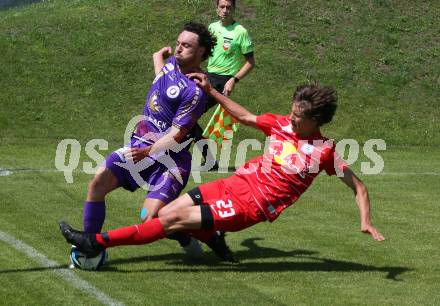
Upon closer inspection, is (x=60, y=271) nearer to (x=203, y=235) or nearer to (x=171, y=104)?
(x=203, y=235)

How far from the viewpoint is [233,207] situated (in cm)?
861

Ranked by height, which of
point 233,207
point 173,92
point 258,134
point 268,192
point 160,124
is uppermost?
point 173,92

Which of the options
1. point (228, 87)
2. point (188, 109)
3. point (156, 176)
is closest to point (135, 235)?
point (156, 176)

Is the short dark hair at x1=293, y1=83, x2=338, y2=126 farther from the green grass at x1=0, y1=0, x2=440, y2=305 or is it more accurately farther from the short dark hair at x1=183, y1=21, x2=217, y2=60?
the green grass at x1=0, y1=0, x2=440, y2=305

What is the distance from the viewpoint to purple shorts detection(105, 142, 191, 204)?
9.11 meters

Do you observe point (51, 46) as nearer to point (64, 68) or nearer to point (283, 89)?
point (64, 68)

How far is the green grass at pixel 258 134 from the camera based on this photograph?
8.48 meters

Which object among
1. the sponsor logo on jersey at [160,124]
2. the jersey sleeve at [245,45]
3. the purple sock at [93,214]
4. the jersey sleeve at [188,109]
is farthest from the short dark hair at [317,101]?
the jersey sleeve at [245,45]

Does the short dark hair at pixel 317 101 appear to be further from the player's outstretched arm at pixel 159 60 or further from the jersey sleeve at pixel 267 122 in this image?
the player's outstretched arm at pixel 159 60

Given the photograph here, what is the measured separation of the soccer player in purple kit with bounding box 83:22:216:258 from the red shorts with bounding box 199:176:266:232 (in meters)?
0.62

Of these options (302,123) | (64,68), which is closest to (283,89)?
(64,68)

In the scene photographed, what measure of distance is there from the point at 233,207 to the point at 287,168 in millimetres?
573

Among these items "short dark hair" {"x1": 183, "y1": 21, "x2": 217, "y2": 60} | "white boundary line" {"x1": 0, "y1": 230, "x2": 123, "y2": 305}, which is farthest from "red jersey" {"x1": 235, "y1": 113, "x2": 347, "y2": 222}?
"white boundary line" {"x1": 0, "y1": 230, "x2": 123, "y2": 305}

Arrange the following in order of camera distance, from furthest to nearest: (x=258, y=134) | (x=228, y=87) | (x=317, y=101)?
(x=258, y=134)
(x=228, y=87)
(x=317, y=101)
